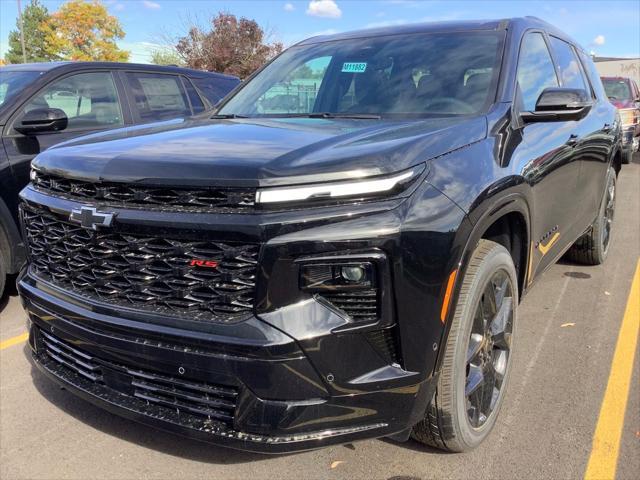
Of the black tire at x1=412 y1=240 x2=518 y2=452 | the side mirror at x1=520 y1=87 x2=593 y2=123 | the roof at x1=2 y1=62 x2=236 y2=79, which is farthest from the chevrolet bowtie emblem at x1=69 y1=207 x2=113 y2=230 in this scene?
the roof at x1=2 y1=62 x2=236 y2=79

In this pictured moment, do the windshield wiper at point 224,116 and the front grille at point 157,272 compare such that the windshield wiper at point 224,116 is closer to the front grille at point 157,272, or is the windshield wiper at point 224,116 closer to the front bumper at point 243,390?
the front grille at point 157,272

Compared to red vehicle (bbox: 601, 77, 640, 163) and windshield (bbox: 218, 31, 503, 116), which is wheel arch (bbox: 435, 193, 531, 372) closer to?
windshield (bbox: 218, 31, 503, 116)

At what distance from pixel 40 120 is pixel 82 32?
52.2 m

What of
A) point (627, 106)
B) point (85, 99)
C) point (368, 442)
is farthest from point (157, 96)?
point (627, 106)

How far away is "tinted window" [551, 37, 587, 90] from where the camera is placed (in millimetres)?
4027

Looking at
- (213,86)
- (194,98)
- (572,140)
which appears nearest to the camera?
(572,140)

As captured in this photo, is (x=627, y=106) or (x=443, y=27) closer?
(x=443, y=27)

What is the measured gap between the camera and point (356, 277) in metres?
1.93

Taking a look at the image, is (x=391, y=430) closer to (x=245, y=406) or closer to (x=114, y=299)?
(x=245, y=406)

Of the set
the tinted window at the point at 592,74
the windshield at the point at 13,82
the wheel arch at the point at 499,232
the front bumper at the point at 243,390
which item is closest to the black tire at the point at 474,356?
the wheel arch at the point at 499,232

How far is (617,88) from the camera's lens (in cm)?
1338

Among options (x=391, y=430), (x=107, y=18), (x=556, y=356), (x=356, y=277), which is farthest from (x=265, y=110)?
(x=107, y=18)

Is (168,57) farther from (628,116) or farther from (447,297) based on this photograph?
(447,297)

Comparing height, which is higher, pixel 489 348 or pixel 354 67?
pixel 354 67
